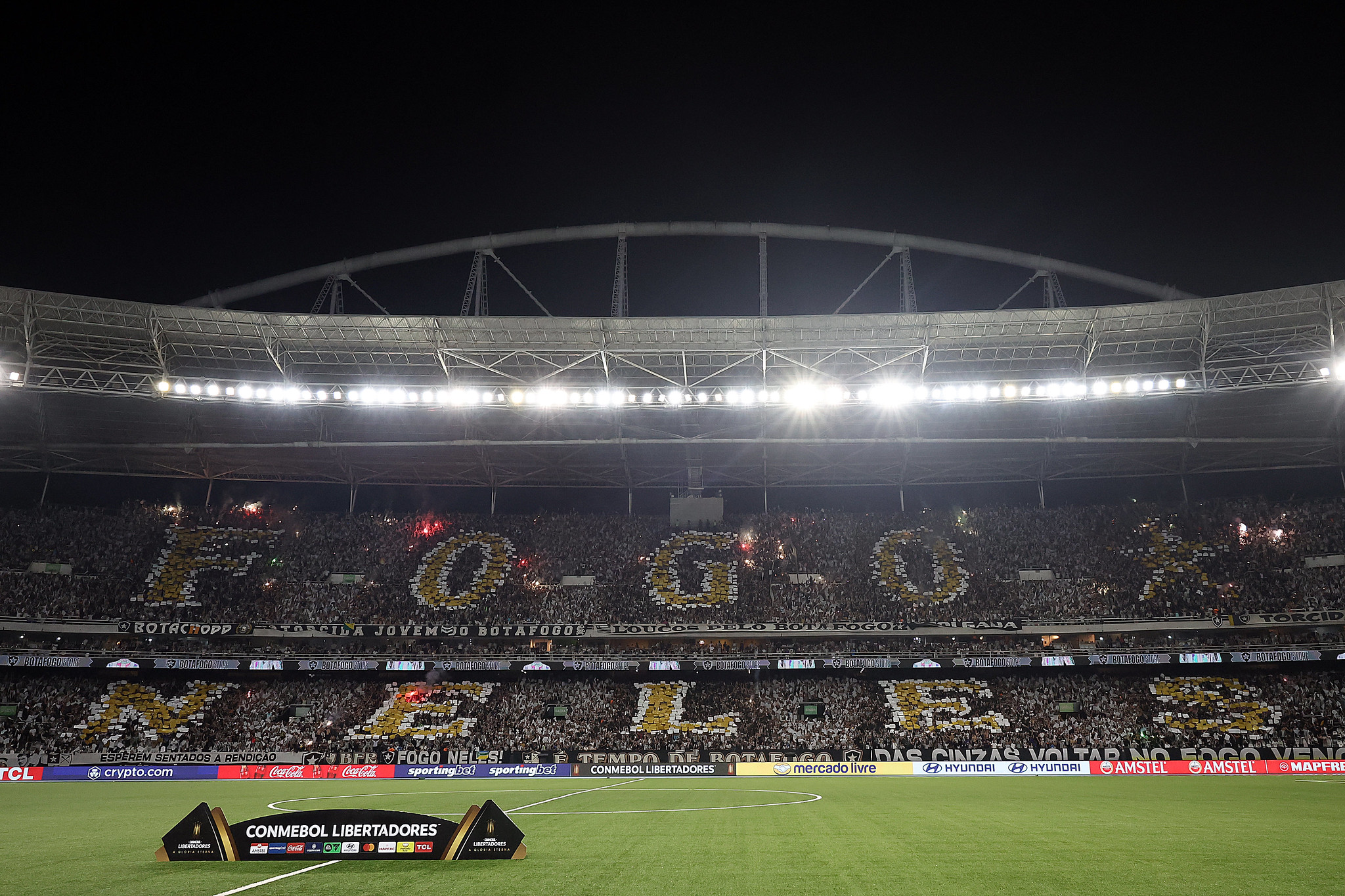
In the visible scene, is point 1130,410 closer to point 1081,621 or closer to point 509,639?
point 1081,621

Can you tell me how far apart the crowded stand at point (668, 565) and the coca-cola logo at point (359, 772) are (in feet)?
33.3

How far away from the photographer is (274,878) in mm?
8359

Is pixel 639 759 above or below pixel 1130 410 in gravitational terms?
below

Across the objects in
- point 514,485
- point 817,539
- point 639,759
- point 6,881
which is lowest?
point 639,759

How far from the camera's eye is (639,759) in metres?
33.7

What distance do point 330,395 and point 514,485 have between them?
61.2 ft

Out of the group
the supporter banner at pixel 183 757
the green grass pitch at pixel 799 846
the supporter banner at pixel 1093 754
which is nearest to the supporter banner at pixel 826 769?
the supporter banner at pixel 1093 754

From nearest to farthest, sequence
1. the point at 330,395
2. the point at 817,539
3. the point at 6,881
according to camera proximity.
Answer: the point at 6,881 < the point at 330,395 < the point at 817,539

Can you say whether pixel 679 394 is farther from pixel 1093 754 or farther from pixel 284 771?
pixel 284 771

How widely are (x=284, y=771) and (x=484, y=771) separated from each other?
8178 mm

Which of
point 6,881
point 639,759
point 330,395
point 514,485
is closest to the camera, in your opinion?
point 6,881

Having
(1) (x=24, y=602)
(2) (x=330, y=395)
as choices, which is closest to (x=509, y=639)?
(2) (x=330, y=395)

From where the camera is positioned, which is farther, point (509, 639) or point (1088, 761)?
point (509, 639)

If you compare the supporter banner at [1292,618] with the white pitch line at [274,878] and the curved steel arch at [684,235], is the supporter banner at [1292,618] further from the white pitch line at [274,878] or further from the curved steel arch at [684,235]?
the white pitch line at [274,878]
